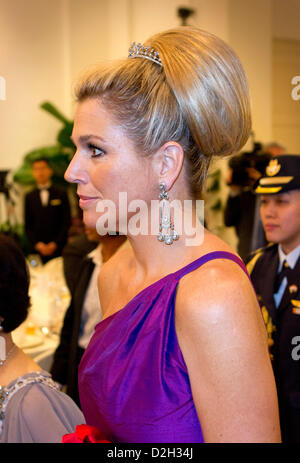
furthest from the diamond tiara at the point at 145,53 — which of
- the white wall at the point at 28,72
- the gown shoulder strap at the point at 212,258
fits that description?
the white wall at the point at 28,72

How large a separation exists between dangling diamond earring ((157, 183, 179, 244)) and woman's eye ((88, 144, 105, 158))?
0.15m

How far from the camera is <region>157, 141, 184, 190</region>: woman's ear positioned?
103 centimetres

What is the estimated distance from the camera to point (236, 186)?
14.2ft

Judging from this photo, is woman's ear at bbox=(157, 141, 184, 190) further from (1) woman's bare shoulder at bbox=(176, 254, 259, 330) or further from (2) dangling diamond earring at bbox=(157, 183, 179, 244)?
(1) woman's bare shoulder at bbox=(176, 254, 259, 330)

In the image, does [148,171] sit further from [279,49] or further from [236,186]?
[279,49]

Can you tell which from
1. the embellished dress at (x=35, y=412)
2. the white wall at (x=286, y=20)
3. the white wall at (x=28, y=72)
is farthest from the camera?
the white wall at (x=28, y=72)

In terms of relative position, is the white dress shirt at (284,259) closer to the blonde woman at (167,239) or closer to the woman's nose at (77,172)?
the blonde woman at (167,239)

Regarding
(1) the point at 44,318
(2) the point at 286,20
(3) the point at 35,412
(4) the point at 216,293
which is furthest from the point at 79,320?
(2) the point at 286,20

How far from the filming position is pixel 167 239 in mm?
1068

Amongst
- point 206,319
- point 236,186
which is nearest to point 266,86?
point 236,186

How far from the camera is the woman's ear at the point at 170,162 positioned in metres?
1.03

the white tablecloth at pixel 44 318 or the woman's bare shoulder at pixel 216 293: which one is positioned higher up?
the woman's bare shoulder at pixel 216 293

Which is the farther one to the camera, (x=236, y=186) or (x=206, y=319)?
(x=236, y=186)
